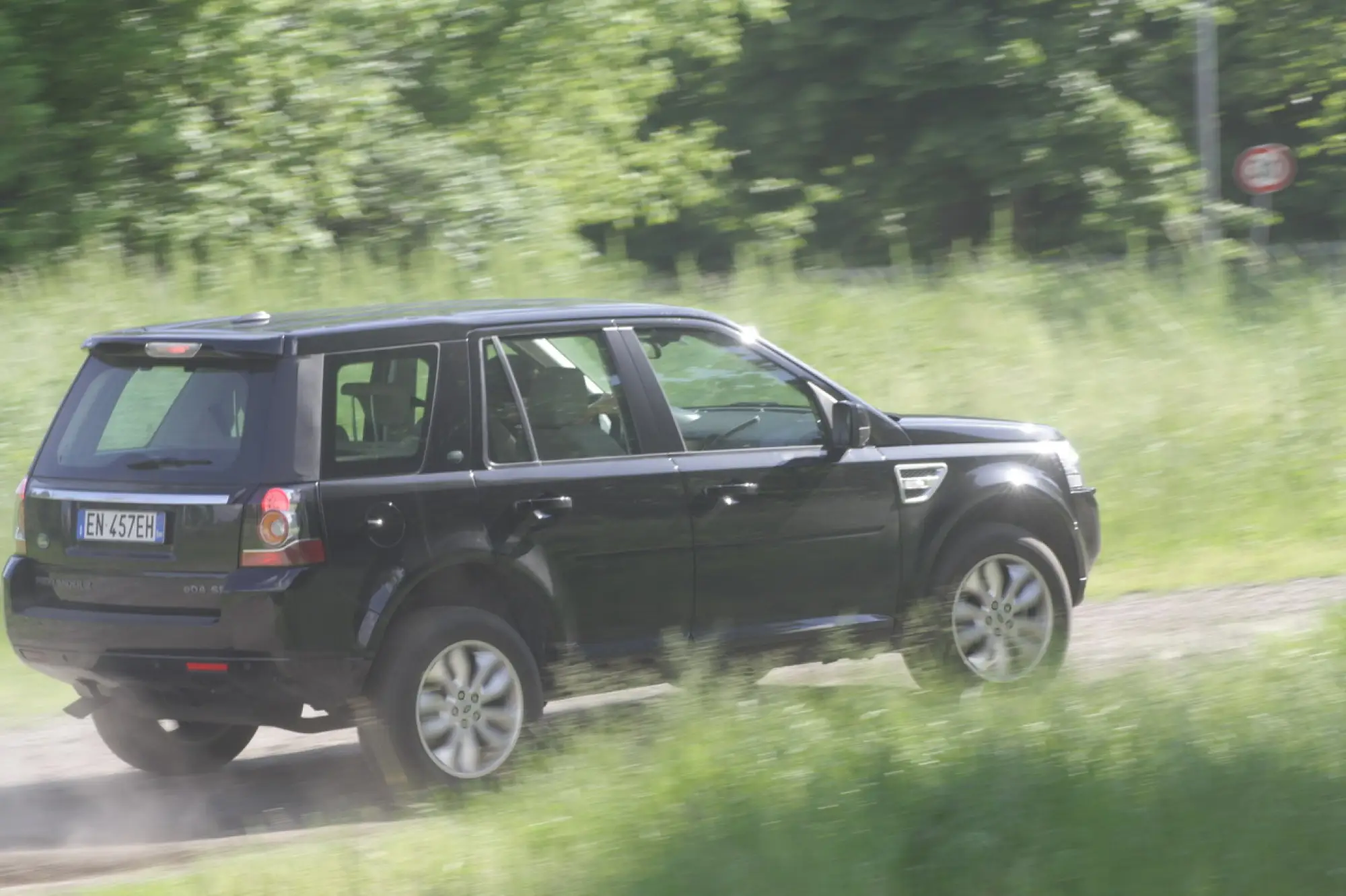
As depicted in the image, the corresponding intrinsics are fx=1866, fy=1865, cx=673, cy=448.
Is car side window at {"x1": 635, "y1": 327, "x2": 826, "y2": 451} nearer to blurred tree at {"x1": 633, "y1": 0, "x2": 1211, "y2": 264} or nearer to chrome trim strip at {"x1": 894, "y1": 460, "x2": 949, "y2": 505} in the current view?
chrome trim strip at {"x1": 894, "y1": 460, "x2": 949, "y2": 505}

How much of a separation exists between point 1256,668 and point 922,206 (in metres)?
27.2

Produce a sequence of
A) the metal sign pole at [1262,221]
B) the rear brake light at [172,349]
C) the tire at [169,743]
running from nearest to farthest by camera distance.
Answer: the rear brake light at [172,349] → the tire at [169,743] → the metal sign pole at [1262,221]

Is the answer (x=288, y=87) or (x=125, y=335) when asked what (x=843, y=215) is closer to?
(x=288, y=87)

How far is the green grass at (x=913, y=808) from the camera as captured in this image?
15.5 ft

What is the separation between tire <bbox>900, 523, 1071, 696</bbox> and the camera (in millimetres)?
7586

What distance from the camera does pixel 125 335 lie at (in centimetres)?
672

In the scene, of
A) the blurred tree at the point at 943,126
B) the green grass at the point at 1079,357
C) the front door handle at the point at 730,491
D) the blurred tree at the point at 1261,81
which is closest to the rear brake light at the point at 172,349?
the front door handle at the point at 730,491

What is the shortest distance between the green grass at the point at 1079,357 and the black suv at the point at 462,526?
3845 mm

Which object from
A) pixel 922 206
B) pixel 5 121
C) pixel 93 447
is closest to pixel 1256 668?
pixel 93 447

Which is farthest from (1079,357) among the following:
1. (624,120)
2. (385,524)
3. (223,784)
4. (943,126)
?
(943,126)

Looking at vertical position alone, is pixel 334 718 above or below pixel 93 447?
below

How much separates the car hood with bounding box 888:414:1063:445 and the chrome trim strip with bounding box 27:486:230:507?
295 centimetres

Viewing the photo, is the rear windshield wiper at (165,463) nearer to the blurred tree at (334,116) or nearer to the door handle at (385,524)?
the door handle at (385,524)

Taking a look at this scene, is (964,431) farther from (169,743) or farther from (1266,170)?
(1266,170)
